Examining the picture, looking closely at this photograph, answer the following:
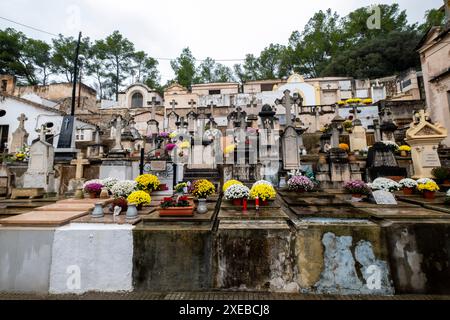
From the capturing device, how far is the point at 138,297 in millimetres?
3354

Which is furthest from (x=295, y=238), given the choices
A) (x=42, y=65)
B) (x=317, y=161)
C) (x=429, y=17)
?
(x=42, y=65)

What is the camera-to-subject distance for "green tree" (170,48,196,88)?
46.3 metres

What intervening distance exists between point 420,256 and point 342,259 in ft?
4.05

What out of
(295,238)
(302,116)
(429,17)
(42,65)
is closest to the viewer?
(295,238)

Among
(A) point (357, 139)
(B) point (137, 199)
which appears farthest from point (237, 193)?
(A) point (357, 139)

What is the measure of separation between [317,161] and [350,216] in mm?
6510

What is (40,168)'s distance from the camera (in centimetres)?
903

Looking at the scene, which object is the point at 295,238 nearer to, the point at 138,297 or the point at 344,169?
the point at 138,297

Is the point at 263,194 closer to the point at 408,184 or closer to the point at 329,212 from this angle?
the point at 329,212

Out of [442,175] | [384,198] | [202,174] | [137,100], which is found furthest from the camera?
[137,100]

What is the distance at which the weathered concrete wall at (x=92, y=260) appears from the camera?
357 cm

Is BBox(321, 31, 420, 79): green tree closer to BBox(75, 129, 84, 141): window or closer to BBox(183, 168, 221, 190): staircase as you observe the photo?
BBox(183, 168, 221, 190): staircase

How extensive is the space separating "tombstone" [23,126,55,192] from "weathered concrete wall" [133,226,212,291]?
7900mm

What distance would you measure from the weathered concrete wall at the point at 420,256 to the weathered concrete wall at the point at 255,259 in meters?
1.67
